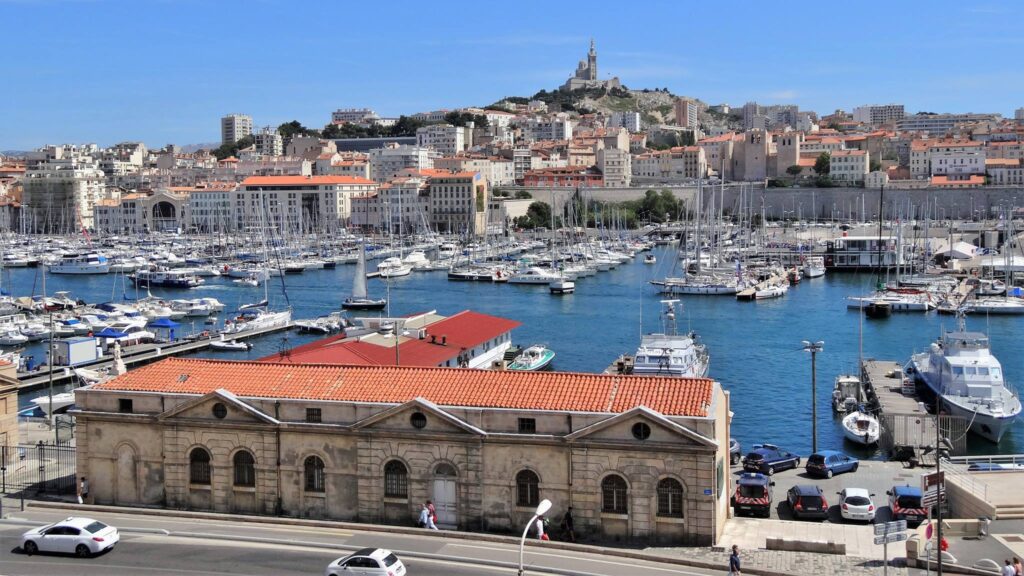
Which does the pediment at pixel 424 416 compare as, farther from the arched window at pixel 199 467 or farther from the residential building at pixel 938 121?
the residential building at pixel 938 121

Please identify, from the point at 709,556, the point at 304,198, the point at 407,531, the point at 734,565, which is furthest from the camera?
the point at 304,198

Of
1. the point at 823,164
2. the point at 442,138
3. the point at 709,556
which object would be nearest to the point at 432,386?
the point at 709,556

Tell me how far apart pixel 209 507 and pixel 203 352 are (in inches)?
1026

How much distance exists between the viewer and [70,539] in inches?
522

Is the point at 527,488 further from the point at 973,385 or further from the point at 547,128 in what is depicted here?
the point at 547,128

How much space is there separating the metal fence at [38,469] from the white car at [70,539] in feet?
10.8

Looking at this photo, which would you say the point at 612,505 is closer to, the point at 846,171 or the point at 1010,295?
the point at 1010,295

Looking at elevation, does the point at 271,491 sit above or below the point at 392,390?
below

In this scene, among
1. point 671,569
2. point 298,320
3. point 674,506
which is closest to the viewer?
point 671,569

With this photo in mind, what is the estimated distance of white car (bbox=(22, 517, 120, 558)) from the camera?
13211 millimetres

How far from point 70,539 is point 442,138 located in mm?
136753

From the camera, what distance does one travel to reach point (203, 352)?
1606 inches

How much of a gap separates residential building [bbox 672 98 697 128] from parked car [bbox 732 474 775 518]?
17405cm

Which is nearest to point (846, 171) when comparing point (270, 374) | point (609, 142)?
point (609, 142)
